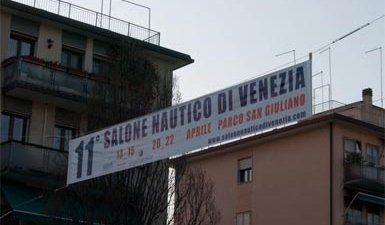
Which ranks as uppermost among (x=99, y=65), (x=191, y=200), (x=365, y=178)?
(x=99, y=65)

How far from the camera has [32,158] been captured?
103 feet

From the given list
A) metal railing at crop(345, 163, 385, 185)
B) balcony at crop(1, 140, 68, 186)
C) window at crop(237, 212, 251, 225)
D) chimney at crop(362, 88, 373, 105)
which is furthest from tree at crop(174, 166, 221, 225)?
chimney at crop(362, 88, 373, 105)

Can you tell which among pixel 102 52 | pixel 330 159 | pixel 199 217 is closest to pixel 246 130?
pixel 199 217

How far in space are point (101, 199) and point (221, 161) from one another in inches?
917

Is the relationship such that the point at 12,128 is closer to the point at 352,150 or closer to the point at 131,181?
the point at 131,181

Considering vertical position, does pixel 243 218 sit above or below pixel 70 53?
below

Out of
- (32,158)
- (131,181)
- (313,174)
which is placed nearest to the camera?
(131,181)

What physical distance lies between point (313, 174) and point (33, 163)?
1902 cm

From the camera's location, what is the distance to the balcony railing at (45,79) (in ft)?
105

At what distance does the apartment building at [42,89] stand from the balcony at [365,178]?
14.6 m

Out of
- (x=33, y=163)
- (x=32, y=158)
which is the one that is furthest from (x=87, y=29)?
(x=33, y=163)

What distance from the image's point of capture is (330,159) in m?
45.4

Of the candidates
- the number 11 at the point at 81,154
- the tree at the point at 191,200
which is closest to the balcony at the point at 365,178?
the tree at the point at 191,200

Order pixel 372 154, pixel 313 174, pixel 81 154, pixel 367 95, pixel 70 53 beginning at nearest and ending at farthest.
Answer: pixel 81 154, pixel 70 53, pixel 313 174, pixel 372 154, pixel 367 95
